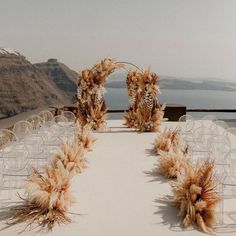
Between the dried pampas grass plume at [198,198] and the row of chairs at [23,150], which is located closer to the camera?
the dried pampas grass plume at [198,198]

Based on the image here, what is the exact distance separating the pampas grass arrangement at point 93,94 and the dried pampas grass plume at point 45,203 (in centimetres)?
791

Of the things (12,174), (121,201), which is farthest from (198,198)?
(12,174)

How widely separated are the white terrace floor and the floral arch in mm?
3552

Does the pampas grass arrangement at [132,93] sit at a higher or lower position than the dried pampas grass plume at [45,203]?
higher

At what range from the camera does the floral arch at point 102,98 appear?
1380 centimetres

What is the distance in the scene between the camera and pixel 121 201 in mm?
6297

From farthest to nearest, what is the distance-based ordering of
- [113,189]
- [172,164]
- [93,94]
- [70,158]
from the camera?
[93,94], [70,158], [172,164], [113,189]

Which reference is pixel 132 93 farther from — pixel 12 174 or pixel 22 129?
pixel 12 174

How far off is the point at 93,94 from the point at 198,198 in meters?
8.93

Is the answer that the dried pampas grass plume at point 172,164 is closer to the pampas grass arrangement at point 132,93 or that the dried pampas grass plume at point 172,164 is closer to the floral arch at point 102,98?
the floral arch at point 102,98

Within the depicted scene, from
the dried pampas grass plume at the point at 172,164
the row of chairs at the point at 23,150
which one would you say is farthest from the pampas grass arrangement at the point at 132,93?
the dried pampas grass plume at the point at 172,164

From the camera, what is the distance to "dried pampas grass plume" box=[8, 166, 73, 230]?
17.5 ft

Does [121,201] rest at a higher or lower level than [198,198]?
lower

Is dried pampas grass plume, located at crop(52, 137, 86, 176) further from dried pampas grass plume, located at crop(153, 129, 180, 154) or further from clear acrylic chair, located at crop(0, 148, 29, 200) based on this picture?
dried pampas grass plume, located at crop(153, 129, 180, 154)
